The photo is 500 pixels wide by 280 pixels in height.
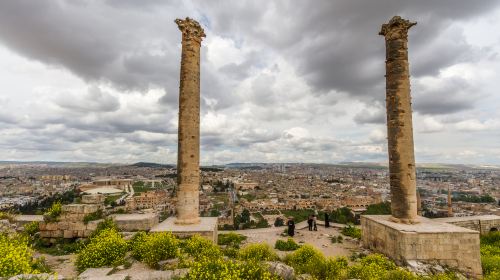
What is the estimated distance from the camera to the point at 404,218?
36.6ft

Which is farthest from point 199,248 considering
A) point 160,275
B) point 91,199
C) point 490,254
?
point 490,254

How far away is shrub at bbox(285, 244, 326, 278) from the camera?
7.14m

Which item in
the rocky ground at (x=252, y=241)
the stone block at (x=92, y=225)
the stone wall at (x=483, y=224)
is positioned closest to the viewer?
the rocky ground at (x=252, y=241)

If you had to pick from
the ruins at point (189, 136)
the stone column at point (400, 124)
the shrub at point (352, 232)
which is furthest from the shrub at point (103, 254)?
the shrub at point (352, 232)

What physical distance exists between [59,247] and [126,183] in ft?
358

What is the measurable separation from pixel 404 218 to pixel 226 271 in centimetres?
847

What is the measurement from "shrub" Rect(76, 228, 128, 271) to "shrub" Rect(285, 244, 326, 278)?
15.6 feet

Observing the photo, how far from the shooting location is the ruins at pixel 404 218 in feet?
31.4

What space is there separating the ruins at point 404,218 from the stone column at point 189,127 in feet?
23.7

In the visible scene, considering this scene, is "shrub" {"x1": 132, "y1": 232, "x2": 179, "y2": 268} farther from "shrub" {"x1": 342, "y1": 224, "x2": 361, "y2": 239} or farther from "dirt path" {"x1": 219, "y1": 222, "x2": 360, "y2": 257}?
"shrub" {"x1": 342, "y1": 224, "x2": 361, "y2": 239}

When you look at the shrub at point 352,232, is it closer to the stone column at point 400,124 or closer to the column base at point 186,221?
the stone column at point 400,124

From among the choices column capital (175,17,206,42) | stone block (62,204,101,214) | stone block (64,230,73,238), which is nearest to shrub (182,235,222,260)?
stone block (62,204,101,214)

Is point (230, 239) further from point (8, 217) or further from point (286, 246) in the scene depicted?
point (8, 217)

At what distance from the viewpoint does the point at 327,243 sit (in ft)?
43.8
